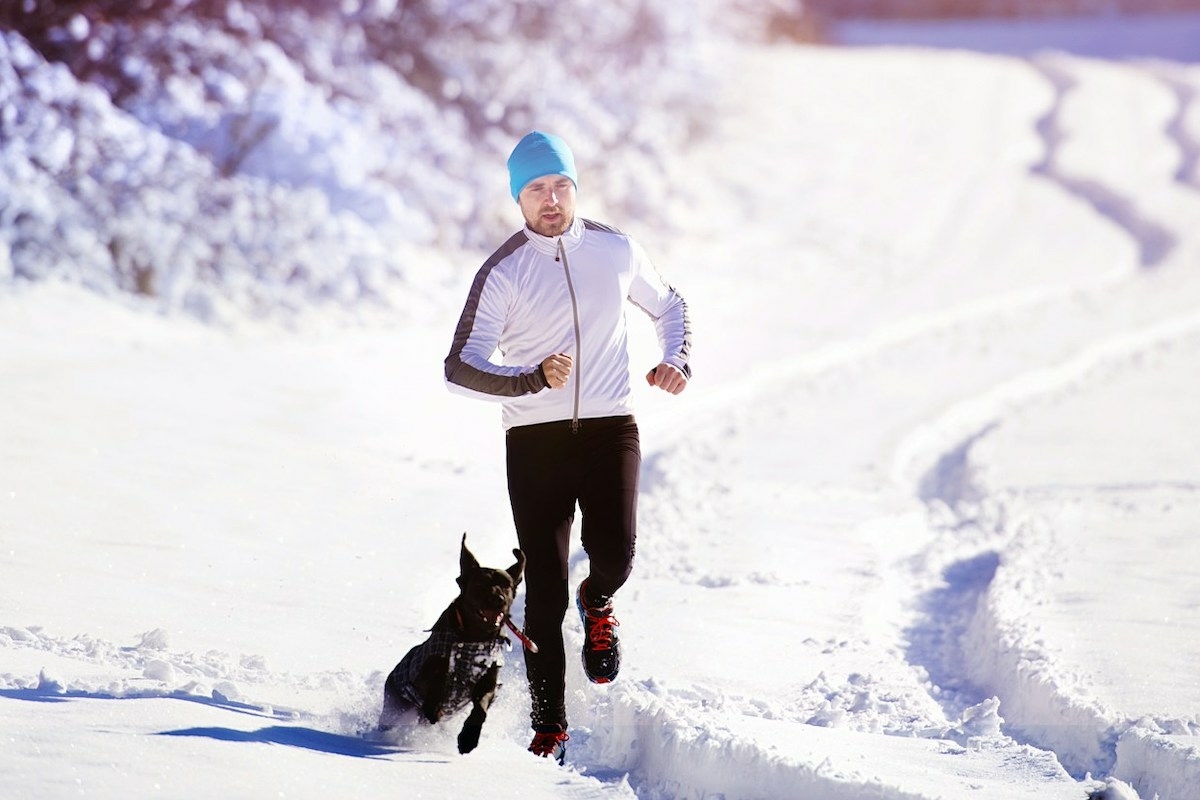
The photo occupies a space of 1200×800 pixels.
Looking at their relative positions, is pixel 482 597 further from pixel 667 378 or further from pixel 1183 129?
pixel 1183 129

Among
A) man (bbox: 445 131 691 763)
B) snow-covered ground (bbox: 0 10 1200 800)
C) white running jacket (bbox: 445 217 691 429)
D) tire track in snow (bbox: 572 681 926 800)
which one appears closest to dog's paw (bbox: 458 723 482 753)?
snow-covered ground (bbox: 0 10 1200 800)

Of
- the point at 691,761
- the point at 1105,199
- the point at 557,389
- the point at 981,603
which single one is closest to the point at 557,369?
the point at 557,389

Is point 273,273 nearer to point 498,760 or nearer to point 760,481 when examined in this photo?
point 760,481

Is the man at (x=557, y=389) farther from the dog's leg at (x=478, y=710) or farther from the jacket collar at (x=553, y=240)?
the dog's leg at (x=478, y=710)

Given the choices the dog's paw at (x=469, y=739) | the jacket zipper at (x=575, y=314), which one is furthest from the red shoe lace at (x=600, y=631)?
the jacket zipper at (x=575, y=314)

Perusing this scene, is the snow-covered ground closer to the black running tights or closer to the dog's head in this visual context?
the black running tights

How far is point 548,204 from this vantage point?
3812mm

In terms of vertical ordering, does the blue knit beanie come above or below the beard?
above

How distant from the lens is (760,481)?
743 cm

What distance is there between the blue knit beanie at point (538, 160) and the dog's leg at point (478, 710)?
52.1 inches

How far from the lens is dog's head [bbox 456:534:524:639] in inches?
146

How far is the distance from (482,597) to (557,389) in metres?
0.60

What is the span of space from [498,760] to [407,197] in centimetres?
900

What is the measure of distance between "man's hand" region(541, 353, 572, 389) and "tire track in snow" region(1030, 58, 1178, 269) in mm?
12758
